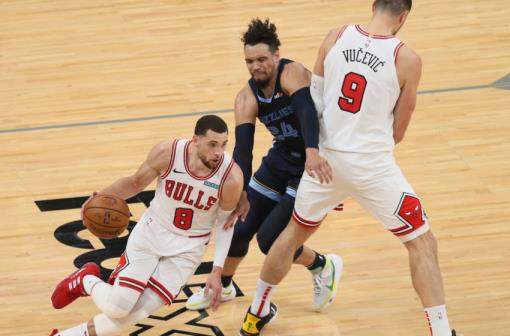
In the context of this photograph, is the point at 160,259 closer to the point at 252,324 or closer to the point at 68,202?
the point at 252,324

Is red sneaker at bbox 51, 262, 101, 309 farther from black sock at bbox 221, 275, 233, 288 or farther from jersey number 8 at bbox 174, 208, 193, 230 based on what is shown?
black sock at bbox 221, 275, 233, 288

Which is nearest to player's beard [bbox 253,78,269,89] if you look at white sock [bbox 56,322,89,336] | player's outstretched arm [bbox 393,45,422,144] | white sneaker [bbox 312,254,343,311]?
player's outstretched arm [bbox 393,45,422,144]

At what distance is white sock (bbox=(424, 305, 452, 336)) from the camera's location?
20.6 feet

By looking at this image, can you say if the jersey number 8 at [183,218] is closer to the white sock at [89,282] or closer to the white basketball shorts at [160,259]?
the white basketball shorts at [160,259]

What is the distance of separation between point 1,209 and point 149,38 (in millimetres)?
4164

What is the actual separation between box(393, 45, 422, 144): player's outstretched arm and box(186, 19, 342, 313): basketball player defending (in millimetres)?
497

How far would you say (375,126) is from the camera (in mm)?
6277

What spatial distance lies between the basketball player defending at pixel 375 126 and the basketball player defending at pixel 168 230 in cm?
53

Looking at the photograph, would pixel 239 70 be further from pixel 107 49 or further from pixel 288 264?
pixel 288 264

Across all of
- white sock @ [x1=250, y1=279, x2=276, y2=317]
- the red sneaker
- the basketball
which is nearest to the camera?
the basketball

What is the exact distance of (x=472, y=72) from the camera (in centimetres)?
1102

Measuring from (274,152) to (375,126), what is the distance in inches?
34.3

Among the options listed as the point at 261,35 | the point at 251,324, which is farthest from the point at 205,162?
the point at 251,324

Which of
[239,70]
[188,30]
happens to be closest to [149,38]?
[188,30]
